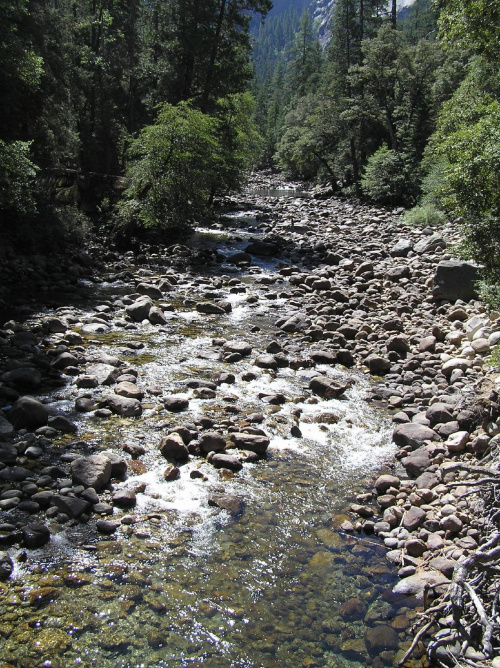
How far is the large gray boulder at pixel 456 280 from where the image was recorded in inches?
441

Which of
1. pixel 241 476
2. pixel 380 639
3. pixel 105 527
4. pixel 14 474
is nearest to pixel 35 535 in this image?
pixel 105 527

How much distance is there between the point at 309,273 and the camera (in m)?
17.0

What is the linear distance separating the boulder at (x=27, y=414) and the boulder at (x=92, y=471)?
134 cm

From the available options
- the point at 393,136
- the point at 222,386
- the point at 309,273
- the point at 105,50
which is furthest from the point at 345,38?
the point at 222,386

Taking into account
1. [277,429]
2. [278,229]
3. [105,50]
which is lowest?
[277,429]

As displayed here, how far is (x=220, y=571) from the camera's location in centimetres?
463

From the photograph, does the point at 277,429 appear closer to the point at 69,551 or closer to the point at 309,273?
the point at 69,551

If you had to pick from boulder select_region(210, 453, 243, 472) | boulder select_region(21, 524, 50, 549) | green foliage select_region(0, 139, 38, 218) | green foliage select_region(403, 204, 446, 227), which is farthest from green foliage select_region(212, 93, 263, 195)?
boulder select_region(21, 524, 50, 549)

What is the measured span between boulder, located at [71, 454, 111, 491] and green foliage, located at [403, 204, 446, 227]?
17979 mm

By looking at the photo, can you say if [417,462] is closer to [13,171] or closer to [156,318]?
[156,318]

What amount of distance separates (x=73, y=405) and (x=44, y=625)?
4001 millimetres

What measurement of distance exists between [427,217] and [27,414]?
62.6 ft

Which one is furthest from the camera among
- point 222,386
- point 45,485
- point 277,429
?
point 222,386

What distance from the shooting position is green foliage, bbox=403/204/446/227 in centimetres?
2058
